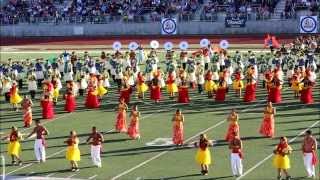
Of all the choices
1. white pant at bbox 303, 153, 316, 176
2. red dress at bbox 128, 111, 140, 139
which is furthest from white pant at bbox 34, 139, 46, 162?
white pant at bbox 303, 153, 316, 176

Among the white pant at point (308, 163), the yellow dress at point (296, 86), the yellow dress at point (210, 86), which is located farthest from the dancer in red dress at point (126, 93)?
the white pant at point (308, 163)

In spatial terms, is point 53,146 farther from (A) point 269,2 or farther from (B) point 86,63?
(A) point 269,2

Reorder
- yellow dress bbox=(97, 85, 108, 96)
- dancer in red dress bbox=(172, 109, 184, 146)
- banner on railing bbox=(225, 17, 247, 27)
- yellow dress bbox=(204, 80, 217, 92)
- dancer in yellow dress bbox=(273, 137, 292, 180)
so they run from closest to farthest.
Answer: dancer in yellow dress bbox=(273, 137, 292, 180) < dancer in red dress bbox=(172, 109, 184, 146) < yellow dress bbox=(204, 80, 217, 92) < yellow dress bbox=(97, 85, 108, 96) < banner on railing bbox=(225, 17, 247, 27)

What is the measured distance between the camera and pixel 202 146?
69.2 feet

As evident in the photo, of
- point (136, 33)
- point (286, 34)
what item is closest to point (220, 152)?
point (286, 34)

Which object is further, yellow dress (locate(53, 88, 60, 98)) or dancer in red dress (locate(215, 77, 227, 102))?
yellow dress (locate(53, 88, 60, 98))

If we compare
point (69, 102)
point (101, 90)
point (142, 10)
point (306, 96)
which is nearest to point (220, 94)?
point (306, 96)

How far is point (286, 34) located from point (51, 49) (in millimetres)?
17479

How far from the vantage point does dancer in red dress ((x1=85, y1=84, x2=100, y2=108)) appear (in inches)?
1262

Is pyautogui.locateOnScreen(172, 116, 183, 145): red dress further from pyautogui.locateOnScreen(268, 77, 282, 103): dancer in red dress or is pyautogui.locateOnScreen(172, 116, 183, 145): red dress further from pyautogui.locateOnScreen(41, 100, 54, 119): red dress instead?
pyautogui.locateOnScreen(268, 77, 282, 103): dancer in red dress

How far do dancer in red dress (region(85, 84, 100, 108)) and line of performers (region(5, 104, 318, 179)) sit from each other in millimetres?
5481

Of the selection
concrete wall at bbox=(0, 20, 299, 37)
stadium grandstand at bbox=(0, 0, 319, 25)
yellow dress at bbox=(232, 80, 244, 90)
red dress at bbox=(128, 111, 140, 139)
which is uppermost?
stadium grandstand at bbox=(0, 0, 319, 25)

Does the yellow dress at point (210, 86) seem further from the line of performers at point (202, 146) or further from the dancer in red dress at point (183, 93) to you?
the line of performers at point (202, 146)

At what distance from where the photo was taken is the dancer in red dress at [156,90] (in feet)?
106
